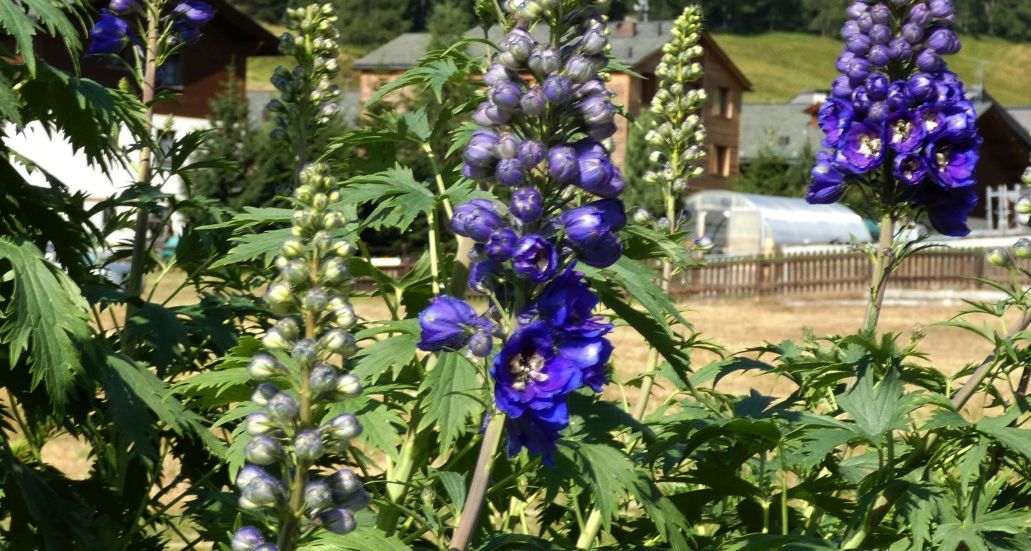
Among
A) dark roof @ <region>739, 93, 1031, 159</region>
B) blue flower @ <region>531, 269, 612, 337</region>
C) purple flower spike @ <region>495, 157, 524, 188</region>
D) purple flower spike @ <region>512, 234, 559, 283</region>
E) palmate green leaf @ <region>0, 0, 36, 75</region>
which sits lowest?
dark roof @ <region>739, 93, 1031, 159</region>

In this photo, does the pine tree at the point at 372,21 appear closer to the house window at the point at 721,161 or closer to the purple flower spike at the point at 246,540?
the house window at the point at 721,161

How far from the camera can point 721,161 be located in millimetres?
65312

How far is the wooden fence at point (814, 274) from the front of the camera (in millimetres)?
33000

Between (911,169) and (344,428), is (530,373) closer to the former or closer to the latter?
(344,428)

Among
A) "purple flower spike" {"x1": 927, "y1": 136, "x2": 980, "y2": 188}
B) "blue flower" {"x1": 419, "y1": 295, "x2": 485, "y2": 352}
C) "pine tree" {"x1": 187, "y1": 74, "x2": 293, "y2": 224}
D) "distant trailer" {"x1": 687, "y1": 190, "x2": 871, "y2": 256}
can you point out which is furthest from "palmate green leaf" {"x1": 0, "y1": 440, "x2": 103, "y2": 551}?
"distant trailer" {"x1": 687, "y1": 190, "x2": 871, "y2": 256}

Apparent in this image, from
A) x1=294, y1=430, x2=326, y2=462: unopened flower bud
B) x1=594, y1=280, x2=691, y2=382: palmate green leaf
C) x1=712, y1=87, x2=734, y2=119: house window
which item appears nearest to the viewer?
x1=294, y1=430, x2=326, y2=462: unopened flower bud

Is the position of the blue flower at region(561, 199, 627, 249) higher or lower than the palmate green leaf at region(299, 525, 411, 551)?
higher

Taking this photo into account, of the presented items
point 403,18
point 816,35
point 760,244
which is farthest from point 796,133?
point 816,35

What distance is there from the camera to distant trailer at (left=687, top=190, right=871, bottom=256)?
43719mm

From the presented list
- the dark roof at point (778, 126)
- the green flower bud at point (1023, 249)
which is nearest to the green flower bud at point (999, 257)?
the green flower bud at point (1023, 249)

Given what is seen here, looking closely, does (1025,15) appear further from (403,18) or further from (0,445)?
(0,445)

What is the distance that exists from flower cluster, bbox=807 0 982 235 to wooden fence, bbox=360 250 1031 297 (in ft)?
95.2

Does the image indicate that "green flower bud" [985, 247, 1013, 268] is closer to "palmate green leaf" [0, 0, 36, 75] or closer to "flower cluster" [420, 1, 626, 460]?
"flower cluster" [420, 1, 626, 460]

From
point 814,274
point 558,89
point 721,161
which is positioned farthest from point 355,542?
point 721,161
